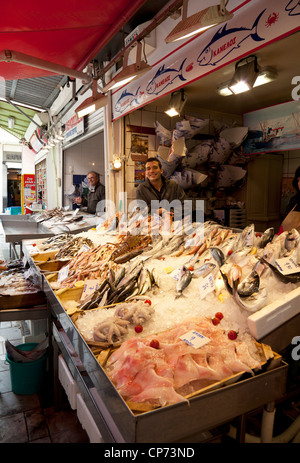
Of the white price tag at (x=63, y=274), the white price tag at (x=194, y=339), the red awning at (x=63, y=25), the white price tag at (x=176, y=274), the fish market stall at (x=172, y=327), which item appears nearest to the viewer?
the fish market stall at (x=172, y=327)

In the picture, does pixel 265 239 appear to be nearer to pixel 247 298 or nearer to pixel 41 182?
pixel 247 298

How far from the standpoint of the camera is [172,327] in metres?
1.82

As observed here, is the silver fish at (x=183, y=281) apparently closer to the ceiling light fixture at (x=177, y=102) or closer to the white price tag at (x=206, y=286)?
the white price tag at (x=206, y=286)

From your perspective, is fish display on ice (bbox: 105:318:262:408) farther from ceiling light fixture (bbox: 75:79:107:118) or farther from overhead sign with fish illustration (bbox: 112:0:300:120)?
ceiling light fixture (bbox: 75:79:107:118)

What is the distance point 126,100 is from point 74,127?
12.4 ft

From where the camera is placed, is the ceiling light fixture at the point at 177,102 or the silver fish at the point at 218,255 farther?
the ceiling light fixture at the point at 177,102

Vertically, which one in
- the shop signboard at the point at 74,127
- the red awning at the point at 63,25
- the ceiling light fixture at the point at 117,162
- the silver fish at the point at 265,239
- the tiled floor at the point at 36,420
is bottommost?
the tiled floor at the point at 36,420

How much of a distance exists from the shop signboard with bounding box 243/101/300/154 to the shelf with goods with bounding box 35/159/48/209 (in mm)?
10592

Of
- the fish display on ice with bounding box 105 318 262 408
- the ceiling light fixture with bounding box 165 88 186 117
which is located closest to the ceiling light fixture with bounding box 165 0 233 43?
the fish display on ice with bounding box 105 318 262 408

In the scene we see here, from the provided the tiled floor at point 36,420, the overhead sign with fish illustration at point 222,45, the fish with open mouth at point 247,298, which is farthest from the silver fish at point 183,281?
the overhead sign with fish illustration at point 222,45

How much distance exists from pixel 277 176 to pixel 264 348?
22.0 ft

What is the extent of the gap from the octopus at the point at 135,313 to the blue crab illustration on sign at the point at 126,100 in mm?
3790

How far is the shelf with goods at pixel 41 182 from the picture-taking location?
48.3ft
